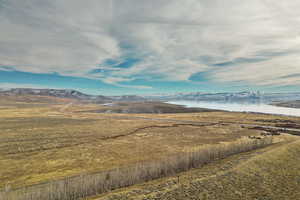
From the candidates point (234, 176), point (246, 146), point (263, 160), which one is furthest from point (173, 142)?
point (234, 176)

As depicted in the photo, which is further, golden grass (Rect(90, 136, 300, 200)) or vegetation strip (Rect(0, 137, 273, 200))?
golden grass (Rect(90, 136, 300, 200))

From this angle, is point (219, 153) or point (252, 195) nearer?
point (252, 195)

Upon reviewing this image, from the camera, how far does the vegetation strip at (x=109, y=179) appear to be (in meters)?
11.3

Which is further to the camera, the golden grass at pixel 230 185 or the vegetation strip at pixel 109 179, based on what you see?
the golden grass at pixel 230 185

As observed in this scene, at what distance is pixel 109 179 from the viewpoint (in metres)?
13.8

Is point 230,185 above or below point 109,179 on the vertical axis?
above

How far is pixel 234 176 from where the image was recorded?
14.3 m

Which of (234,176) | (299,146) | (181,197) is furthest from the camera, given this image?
(299,146)

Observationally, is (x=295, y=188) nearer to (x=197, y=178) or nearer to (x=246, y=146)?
(x=197, y=178)

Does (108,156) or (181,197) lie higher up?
(181,197)

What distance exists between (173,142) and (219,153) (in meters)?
13.9

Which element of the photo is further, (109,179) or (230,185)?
(109,179)

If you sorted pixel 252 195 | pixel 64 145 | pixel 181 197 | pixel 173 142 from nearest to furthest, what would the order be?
pixel 181 197, pixel 252 195, pixel 64 145, pixel 173 142

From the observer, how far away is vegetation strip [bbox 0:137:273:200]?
37.2 ft
